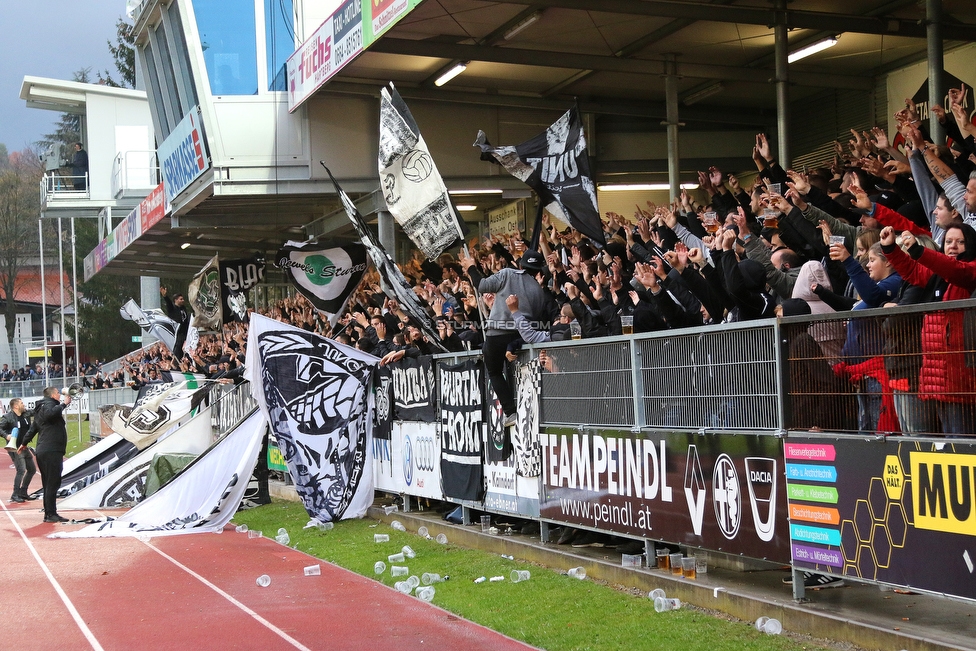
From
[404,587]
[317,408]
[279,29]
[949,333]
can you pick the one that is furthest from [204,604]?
[279,29]

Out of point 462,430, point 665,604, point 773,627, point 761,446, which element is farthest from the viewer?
point 462,430

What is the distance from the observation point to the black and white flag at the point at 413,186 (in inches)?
511

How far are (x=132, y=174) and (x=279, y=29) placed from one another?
80.0 feet

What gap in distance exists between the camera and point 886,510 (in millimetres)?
7148

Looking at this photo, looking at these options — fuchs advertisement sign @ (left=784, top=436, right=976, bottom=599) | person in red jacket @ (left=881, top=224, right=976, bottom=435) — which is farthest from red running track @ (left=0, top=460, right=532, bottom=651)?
person in red jacket @ (left=881, top=224, right=976, bottom=435)

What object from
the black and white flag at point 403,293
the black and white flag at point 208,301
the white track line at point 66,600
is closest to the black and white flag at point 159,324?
the black and white flag at point 208,301

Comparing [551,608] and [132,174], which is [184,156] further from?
[132,174]

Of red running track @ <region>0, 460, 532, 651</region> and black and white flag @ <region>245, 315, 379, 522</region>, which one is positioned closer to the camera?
red running track @ <region>0, 460, 532, 651</region>

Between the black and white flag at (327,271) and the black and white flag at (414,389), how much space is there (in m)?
3.47

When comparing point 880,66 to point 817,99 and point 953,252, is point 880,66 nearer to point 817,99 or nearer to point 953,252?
point 817,99

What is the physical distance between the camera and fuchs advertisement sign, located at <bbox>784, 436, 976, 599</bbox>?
257 inches

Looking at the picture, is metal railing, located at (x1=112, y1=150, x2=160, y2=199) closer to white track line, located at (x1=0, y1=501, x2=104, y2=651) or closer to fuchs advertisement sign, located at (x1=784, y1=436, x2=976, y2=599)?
white track line, located at (x1=0, y1=501, x2=104, y2=651)

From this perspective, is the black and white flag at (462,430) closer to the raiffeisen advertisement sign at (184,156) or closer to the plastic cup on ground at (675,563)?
the plastic cup on ground at (675,563)

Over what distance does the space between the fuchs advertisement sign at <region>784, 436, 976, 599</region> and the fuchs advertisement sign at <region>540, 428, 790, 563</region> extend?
0.29 meters
